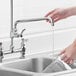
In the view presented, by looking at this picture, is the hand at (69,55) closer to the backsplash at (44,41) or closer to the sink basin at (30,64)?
the sink basin at (30,64)

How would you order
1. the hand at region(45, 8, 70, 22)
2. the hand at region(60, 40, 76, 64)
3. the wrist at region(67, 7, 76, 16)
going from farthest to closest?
the wrist at region(67, 7, 76, 16) < the hand at region(45, 8, 70, 22) < the hand at region(60, 40, 76, 64)

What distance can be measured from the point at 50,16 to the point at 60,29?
0.37 meters

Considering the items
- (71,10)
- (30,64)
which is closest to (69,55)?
(30,64)

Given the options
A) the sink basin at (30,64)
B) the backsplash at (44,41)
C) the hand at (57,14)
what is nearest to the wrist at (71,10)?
the hand at (57,14)

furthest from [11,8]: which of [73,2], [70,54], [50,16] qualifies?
[73,2]

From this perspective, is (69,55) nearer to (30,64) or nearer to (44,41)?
(30,64)

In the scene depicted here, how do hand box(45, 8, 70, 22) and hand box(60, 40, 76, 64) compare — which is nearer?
hand box(60, 40, 76, 64)

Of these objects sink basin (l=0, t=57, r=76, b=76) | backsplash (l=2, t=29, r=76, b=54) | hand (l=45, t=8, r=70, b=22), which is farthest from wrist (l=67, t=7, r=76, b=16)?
sink basin (l=0, t=57, r=76, b=76)

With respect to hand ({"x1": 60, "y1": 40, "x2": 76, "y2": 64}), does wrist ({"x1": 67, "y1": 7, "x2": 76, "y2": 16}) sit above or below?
above

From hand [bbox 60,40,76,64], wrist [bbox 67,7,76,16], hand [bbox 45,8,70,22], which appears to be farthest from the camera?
wrist [bbox 67,7,76,16]

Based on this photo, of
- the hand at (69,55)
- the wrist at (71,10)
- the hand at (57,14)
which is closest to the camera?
the hand at (69,55)

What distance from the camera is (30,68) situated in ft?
6.85

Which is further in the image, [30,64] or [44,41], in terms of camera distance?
[44,41]

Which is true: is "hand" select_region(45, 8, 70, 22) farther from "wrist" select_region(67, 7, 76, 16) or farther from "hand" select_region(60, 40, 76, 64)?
"hand" select_region(60, 40, 76, 64)
